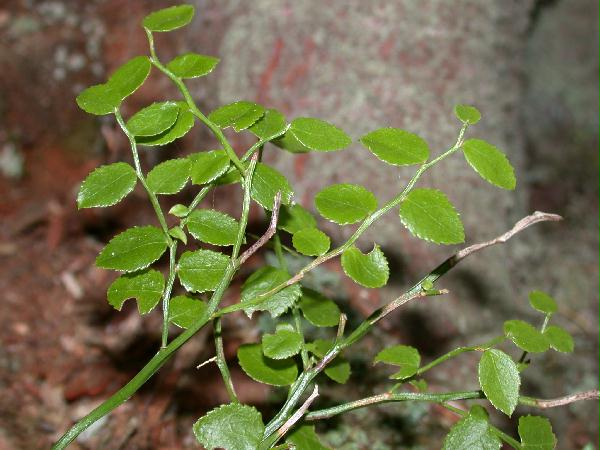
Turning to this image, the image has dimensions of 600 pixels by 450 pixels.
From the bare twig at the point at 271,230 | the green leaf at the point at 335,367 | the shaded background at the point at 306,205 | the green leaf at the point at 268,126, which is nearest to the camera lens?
the bare twig at the point at 271,230

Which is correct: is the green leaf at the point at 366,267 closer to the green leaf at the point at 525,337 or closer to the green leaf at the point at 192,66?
the green leaf at the point at 525,337

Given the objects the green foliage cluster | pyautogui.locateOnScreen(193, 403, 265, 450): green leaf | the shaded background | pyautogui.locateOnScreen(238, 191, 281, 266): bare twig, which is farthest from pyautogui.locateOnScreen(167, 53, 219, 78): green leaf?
the shaded background

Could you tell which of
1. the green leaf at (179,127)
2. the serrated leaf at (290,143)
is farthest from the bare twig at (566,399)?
the green leaf at (179,127)

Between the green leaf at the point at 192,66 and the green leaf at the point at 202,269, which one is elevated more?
the green leaf at the point at 192,66

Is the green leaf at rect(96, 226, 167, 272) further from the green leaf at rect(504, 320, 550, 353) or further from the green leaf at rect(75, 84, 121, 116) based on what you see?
the green leaf at rect(504, 320, 550, 353)

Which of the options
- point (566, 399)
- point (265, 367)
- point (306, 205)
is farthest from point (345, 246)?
point (306, 205)

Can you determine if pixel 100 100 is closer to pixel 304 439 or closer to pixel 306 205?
pixel 304 439
